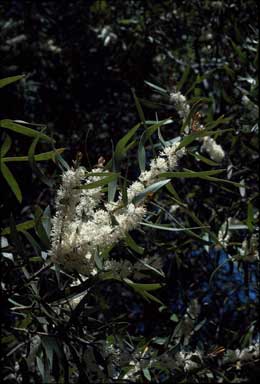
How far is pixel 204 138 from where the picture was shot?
2.48 metres

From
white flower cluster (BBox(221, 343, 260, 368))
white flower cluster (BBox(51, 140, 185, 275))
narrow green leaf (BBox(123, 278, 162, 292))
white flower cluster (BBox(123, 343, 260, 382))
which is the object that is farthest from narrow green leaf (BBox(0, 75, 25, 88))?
white flower cluster (BBox(221, 343, 260, 368))

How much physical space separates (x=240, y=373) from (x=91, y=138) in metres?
1.71

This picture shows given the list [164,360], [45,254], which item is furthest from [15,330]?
[164,360]

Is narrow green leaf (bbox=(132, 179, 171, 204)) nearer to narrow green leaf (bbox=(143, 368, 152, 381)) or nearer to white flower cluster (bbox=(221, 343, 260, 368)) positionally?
narrow green leaf (bbox=(143, 368, 152, 381))

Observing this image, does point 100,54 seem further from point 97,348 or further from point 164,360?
point 97,348

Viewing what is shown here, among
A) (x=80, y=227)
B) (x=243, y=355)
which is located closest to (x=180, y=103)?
(x=243, y=355)

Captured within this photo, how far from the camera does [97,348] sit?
168 centimetres

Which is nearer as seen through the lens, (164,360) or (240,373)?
(164,360)

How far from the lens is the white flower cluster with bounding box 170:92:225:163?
2.31 m

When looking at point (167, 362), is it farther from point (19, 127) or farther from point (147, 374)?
point (19, 127)

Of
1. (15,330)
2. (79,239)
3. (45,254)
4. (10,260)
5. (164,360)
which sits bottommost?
(164,360)

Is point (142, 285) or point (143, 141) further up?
point (143, 141)

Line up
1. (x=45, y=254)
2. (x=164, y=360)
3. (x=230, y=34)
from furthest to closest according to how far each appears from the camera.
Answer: (x=230, y=34), (x=164, y=360), (x=45, y=254)

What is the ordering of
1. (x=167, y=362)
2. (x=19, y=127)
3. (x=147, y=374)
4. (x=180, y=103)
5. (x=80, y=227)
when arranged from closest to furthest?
(x=80, y=227), (x=19, y=127), (x=147, y=374), (x=167, y=362), (x=180, y=103)
